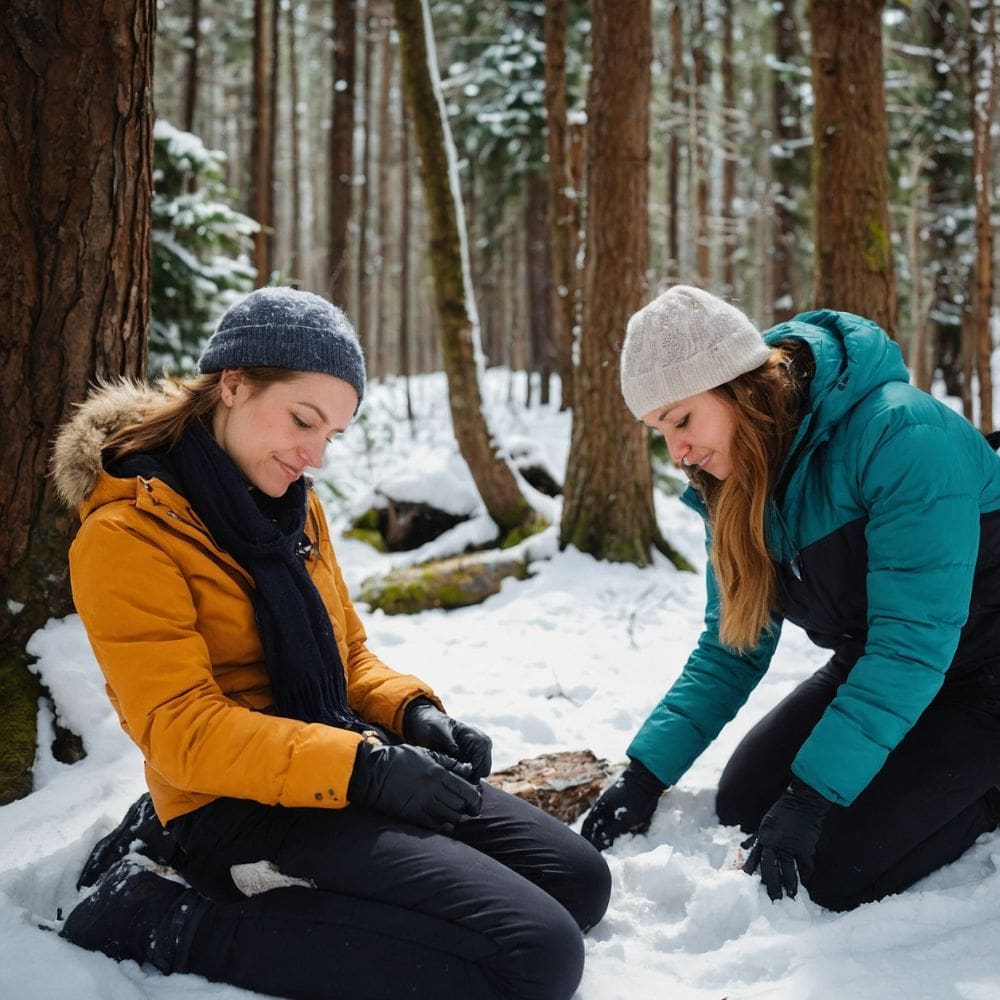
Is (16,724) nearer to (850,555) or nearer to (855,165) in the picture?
(850,555)

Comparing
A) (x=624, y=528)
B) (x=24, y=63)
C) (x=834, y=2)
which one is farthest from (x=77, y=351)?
(x=834, y=2)

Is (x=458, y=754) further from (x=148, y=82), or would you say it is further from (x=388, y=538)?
(x=388, y=538)

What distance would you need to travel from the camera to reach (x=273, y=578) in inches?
82.4

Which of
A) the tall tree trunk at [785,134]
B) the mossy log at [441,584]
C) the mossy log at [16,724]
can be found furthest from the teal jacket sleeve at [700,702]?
the tall tree trunk at [785,134]

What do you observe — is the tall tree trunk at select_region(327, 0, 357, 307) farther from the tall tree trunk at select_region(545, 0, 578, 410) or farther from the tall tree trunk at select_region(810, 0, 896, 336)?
the tall tree trunk at select_region(810, 0, 896, 336)

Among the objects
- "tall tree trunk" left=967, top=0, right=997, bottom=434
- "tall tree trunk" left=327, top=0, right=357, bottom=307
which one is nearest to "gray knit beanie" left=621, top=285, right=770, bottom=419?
"tall tree trunk" left=967, top=0, right=997, bottom=434

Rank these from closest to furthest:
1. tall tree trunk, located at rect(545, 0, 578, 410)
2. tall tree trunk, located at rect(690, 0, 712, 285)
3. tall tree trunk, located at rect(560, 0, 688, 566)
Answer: tall tree trunk, located at rect(560, 0, 688, 566)
tall tree trunk, located at rect(545, 0, 578, 410)
tall tree trunk, located at rect(690, 0, 712, 285)

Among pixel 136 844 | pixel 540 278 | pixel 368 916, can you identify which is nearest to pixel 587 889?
pixel 368 916

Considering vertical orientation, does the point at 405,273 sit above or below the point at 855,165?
below

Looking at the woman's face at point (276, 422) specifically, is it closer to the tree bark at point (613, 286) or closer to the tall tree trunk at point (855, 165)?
the tree bark at point (613, 286)

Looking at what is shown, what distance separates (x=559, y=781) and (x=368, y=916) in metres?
1.09

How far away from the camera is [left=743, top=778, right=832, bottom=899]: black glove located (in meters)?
2.21

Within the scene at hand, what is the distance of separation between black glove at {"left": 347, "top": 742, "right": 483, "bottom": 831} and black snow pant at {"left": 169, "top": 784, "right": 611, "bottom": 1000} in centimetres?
6

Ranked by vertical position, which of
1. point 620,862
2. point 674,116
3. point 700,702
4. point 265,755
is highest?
point 674,116
